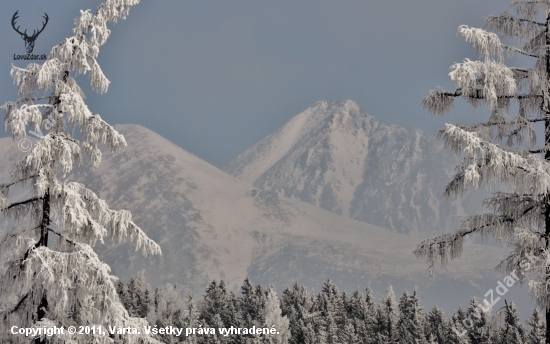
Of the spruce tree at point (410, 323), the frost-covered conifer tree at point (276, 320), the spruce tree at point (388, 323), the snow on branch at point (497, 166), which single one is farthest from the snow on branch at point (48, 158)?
the spruce tree at point (388, 323)

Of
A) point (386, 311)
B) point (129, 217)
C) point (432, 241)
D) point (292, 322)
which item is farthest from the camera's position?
point (292, 322)

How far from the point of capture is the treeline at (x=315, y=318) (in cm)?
7256

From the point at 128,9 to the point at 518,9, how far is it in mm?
9920

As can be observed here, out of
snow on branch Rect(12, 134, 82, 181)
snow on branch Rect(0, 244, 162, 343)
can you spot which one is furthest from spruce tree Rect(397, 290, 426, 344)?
snow on branch Rect(12, 134, 82, 181)

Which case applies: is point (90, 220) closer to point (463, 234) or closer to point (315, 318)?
point (463, 234)

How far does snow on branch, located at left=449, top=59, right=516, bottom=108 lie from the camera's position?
40.6ft

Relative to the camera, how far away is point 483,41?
12.8 metres

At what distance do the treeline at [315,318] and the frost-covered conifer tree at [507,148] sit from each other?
176ft

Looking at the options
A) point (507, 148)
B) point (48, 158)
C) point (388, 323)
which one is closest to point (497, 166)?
point (507, 148)

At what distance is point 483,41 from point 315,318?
74.7 meters

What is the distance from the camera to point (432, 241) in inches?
543

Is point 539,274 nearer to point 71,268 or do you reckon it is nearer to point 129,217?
point 129,217

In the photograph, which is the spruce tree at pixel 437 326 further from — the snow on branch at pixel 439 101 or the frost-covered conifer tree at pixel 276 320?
the snow on branch at pixel 439 101

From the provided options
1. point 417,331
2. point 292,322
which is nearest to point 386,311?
point 417,331
